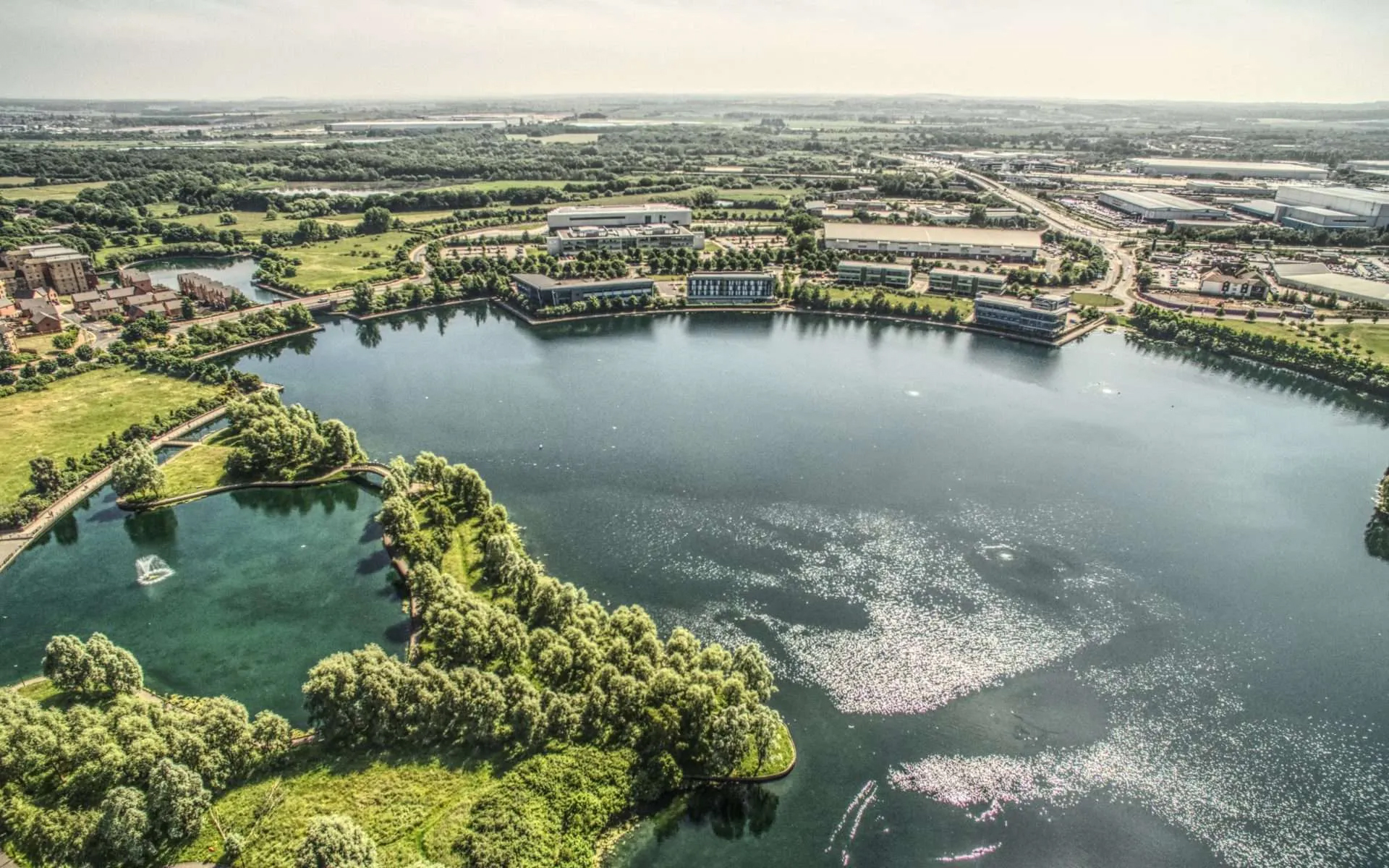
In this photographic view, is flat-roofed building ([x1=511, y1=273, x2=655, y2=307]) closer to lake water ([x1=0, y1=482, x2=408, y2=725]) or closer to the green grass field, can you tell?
lake water ([x1=0, y1=482, x2=408, y2=725])

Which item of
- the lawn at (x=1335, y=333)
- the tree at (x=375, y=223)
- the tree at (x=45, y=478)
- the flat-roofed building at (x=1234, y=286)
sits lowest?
the tree at (x=45, y=478)

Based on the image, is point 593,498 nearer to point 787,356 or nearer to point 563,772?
point 563,772

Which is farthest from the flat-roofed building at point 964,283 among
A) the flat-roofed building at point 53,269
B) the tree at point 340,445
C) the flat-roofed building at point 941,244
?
the flat-roofed building at point 53,269

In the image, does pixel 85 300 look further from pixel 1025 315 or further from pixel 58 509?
pixel 1025 315

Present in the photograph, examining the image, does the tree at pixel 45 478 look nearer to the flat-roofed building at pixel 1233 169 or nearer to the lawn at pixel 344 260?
the lawn at pixel 344 260

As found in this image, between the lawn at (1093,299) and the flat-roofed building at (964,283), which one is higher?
the flat-roofed building at (964,283)

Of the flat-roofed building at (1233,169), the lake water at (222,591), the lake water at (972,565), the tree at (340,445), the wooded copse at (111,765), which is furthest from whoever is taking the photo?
the flat-roofed building at (1233,169)

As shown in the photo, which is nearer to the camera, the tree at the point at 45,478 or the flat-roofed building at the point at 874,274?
the tree at the point at 45,478
